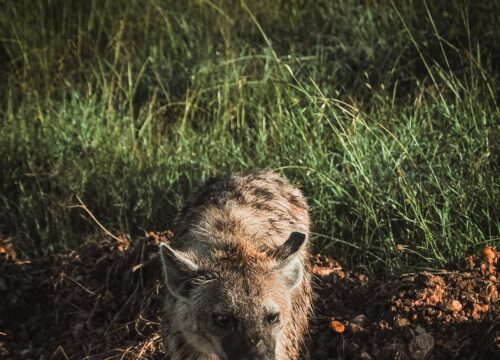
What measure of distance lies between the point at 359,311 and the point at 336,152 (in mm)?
1458

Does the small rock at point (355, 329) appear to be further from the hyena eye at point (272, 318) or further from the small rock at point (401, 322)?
the hyena eye at point (272, 318)

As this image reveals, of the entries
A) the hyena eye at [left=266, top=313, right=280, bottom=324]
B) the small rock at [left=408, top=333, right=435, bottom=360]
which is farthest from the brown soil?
the hyena eye at [left=266, top=313, right=280, bottom=324]

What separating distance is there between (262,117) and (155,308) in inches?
71.3

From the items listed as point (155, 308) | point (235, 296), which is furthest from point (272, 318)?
point (155, 308)

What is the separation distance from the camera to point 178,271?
412 centimetres

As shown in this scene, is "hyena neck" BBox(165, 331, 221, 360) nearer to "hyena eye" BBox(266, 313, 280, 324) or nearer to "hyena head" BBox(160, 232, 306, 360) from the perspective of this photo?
"hyena head" BBox(160, 232, 306, 360)

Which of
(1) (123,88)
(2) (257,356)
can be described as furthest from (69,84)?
(2) (257,356)

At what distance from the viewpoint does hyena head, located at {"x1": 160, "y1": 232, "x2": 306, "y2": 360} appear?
3.88 m

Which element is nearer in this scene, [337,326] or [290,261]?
[290,261]

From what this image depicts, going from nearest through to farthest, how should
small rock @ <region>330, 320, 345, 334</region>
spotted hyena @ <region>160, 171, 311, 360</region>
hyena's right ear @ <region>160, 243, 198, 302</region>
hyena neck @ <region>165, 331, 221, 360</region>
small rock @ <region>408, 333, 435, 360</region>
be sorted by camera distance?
spotted hyena @ <region>160, 171, 311, 360</region> < hyena's right ear @ <region>160, 243, 198, 302</region> < hyena neck @ <region>165, 331, 221, 360</region> < small rock @ <region>408, 333, 435, 360</region> < small rock @ <region>330, 320, 345, 334</region>

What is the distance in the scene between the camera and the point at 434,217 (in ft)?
17.1

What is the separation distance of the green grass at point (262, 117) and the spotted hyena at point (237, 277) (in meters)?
0.67

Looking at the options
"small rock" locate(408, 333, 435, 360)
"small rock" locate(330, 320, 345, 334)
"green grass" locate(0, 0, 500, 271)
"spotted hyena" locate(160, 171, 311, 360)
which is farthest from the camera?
"green grass" locate(0, 0, 500, 271)

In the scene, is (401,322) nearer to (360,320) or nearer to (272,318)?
(360,320)
